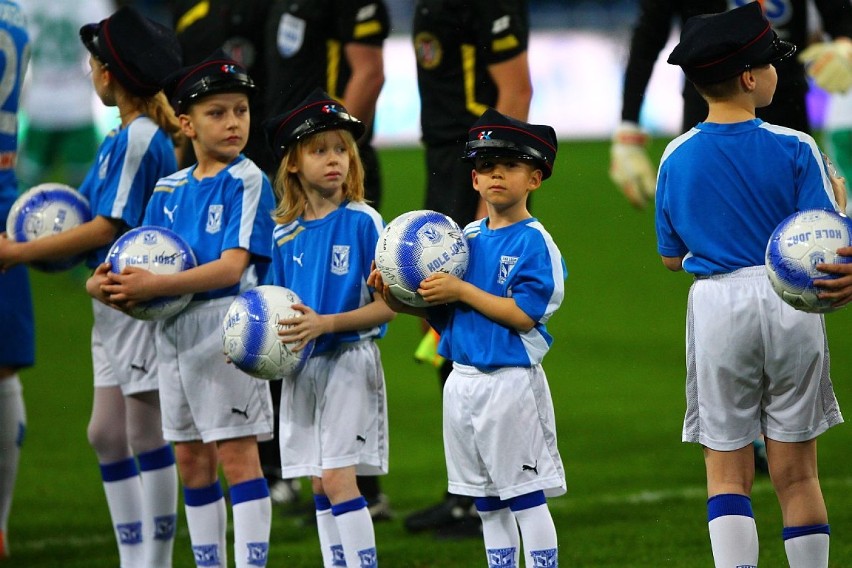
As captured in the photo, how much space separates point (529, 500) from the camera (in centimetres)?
411

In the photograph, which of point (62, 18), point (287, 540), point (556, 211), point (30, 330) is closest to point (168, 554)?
point (287, 540)

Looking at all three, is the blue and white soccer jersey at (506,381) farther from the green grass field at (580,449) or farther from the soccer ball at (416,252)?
the green grass field at (580,449)

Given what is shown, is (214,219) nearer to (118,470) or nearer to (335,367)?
(335,367)

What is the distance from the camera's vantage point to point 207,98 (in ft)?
15.4

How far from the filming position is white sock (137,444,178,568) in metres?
5.02

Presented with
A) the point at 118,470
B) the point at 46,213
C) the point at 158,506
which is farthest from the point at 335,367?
the point at 46,213

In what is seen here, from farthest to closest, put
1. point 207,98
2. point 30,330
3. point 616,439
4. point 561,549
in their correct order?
point 616,439, point 30,330, point 561,549, point 207,98

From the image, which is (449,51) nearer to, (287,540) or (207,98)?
(207,98)

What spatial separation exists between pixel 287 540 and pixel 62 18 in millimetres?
7953

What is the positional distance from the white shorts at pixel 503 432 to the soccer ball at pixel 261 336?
557 millimetres

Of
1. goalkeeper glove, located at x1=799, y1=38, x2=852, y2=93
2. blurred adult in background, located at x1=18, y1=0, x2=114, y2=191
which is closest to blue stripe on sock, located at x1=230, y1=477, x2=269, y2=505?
goalkeeper glove, located at x1=799, y1=38, x2=852, y2=93

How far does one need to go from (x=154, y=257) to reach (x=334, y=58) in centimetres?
248

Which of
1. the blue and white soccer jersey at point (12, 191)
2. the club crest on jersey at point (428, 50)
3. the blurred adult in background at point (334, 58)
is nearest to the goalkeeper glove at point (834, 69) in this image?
the club crest on jersey at point (428, 50)

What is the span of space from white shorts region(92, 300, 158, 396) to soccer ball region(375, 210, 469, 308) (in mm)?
1252
